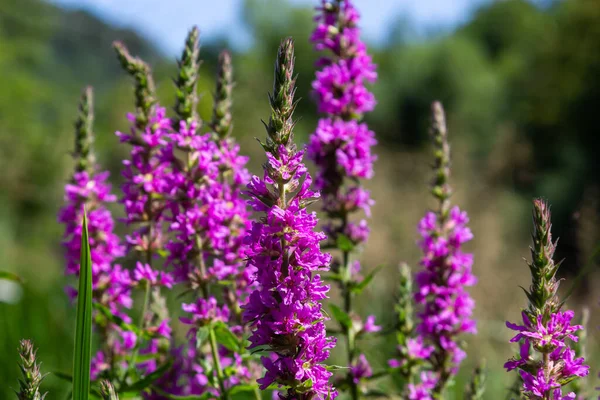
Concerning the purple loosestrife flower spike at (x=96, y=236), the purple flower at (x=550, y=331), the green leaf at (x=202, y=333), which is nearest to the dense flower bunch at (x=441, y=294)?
the green leaf at (x=202, y=333)

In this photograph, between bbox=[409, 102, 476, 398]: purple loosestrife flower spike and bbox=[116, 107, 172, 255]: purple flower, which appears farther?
bbox=[409, 102, 476, 398]: purple loosestrife flower spike

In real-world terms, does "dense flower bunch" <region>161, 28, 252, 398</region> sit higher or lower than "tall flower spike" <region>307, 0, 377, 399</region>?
lower

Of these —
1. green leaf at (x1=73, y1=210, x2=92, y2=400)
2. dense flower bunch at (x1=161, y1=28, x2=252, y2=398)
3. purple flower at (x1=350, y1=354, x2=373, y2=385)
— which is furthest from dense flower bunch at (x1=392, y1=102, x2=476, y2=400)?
green leaf at (x1=73, y1=210, x2=92, y2=400)

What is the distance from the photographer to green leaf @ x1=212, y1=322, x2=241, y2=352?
264cm

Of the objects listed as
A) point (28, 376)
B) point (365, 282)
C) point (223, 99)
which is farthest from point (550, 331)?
point (223, 99)

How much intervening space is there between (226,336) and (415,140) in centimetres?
4005

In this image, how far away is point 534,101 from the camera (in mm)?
34156

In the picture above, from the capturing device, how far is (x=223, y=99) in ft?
10.3

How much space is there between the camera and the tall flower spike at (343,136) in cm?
349

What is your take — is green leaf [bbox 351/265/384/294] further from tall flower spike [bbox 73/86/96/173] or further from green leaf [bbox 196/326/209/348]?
tall flower spike [bbox 73/86/96/173]

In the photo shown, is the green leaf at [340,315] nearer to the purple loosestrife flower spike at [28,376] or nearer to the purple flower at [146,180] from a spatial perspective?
the purple flower at [146,180]

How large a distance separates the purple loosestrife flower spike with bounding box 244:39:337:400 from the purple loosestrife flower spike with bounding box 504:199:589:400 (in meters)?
0.60

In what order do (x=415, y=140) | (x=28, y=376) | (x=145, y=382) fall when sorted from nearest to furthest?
(x=28, y=376), (x=145, y=382), (x=415, y=140)

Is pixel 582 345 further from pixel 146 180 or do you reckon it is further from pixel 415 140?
pixel 415 140
